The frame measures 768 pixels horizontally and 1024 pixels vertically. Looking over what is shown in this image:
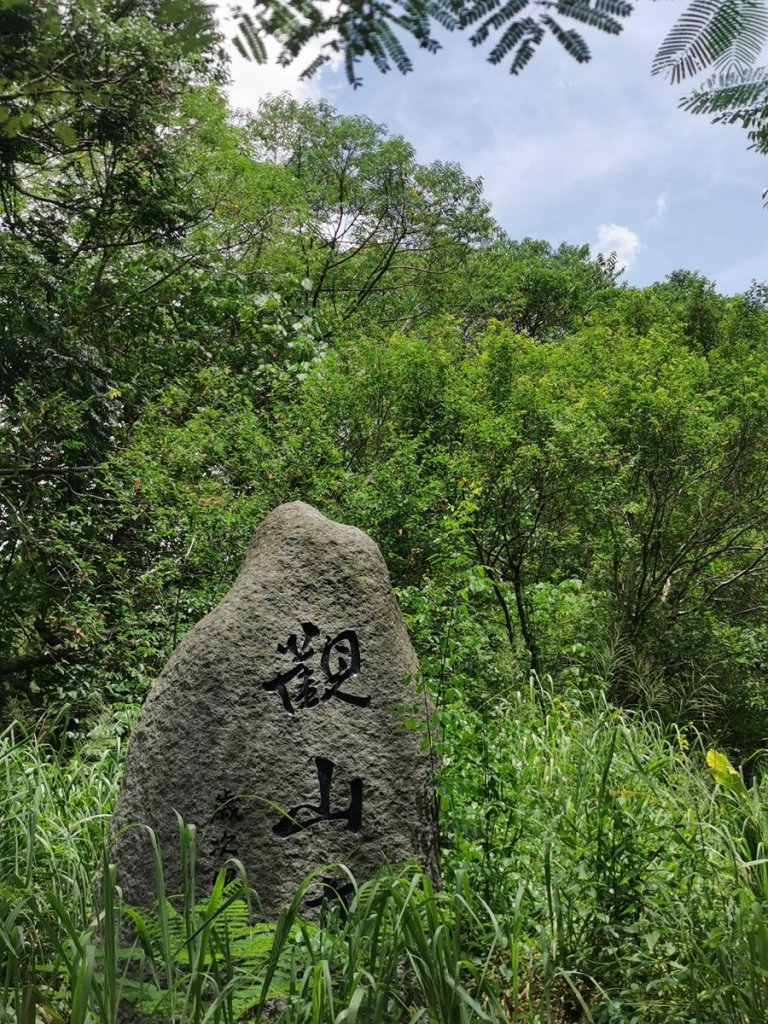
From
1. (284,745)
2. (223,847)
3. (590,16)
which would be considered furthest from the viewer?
(284,745)

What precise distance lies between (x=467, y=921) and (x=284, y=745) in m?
0.80

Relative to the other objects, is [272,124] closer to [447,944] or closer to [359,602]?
[359,602]

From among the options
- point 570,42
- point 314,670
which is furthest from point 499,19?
point 314,670

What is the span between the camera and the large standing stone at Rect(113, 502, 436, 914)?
3.14 meters

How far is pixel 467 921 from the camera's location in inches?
118

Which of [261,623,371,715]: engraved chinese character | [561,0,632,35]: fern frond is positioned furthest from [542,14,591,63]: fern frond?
[261,623,371,715]: engraved chinese character

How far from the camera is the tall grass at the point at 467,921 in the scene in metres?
2.22

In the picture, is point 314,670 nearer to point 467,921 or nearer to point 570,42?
point 467,921

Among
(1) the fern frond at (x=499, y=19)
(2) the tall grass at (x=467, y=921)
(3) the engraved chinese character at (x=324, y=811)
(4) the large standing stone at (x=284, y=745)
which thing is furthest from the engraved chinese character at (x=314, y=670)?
(1) the fern frond at (x=499, y=19)

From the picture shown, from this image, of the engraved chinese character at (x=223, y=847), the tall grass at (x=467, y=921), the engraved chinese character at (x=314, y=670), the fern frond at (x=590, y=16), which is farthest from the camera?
the engraved chinese character at (x=314, y=670)

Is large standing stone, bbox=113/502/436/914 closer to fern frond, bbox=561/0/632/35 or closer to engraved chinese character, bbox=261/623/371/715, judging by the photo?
engraved chinese character, bbox=261/623/371/715

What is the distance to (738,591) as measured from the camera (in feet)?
30.2

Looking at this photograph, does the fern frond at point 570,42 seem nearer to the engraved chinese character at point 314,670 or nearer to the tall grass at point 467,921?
the tall grass at point 467,921

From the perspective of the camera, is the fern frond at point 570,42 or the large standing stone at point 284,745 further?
the large standing stone at point 284,745
